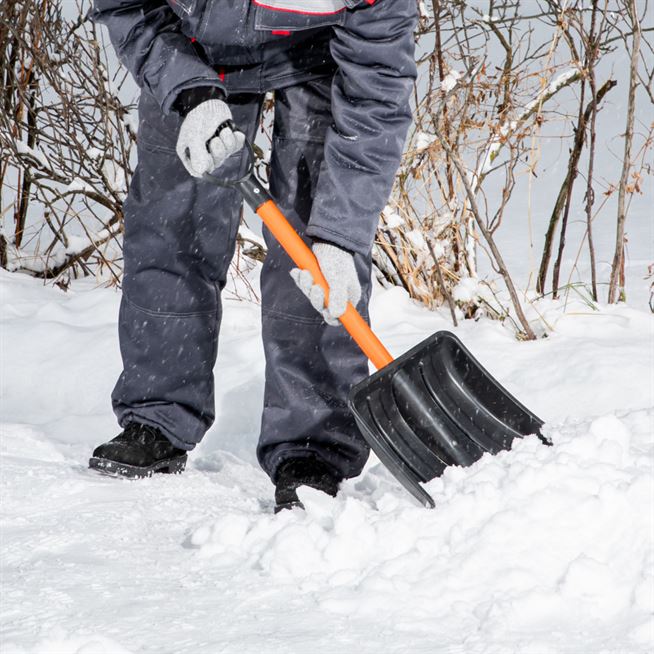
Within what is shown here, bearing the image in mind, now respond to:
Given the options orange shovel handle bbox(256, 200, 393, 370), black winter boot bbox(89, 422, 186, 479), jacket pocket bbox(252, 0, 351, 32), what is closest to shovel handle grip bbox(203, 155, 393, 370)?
orange shovel handle bbox(256, 200, 393, 370)

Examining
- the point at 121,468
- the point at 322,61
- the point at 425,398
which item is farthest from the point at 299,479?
the point at 322,61

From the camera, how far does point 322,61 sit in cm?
202

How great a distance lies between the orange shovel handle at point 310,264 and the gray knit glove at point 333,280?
0.01 metres

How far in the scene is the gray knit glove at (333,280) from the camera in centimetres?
189

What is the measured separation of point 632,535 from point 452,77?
1.90 meters

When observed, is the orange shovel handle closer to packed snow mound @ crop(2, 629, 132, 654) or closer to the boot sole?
the boot sole

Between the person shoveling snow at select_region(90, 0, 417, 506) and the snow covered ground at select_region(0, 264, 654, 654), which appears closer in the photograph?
the snow covered ground at select_region(0, 264, 654, 654)

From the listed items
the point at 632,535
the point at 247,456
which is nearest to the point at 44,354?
the point at 247,456

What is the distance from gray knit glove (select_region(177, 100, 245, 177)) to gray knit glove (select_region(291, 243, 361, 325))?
10.8 inches

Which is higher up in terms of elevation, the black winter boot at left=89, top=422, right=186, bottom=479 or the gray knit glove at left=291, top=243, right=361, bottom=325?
the gray knit glove at left=291, top=243, right=361, bottom=325

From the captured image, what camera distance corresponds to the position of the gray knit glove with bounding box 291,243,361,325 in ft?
6.20

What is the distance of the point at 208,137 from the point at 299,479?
757mm

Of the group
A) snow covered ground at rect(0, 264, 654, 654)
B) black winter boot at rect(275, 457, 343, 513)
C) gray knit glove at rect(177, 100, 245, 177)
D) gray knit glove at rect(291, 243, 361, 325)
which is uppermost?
gray knit glove at rect(177, 100, 245, 177)

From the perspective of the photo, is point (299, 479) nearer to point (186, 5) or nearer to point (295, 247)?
point (295, 247)
